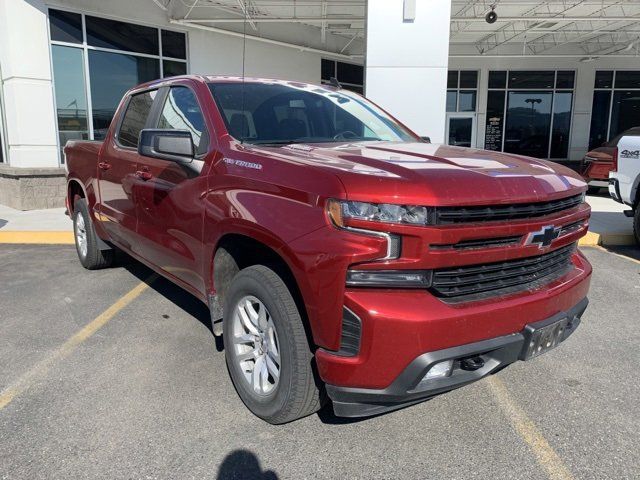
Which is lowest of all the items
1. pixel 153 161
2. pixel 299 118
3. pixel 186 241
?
pixel 186 241

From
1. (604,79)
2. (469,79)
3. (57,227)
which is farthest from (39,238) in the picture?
(604,79)

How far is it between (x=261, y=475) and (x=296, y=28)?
1568 centimetres

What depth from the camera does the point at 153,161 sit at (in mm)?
3871

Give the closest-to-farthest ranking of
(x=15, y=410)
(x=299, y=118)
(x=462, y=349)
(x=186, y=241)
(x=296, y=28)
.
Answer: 1. (x=462, y=349)
2. (x=15, y=410)
3. (x=186, y=241)
4. (x=299, y=118)
5. (x=296, y=28)

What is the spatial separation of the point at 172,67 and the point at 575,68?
51.0 ft

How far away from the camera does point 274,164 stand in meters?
2.69

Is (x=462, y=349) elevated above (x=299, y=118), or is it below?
below

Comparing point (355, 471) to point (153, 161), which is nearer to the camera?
point (355, 471)

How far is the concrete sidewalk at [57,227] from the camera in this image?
25.7 ft

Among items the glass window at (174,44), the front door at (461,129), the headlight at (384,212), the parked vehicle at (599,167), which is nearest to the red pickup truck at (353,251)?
the headlight at (384,212)

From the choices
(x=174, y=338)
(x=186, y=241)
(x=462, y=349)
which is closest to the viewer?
(x=462, y=349)

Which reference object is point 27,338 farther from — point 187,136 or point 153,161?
point 187,136

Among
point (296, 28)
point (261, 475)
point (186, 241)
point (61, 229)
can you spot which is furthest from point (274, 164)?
point (296, 28)

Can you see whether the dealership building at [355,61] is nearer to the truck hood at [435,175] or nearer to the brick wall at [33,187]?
the brick wall at [33,187]
